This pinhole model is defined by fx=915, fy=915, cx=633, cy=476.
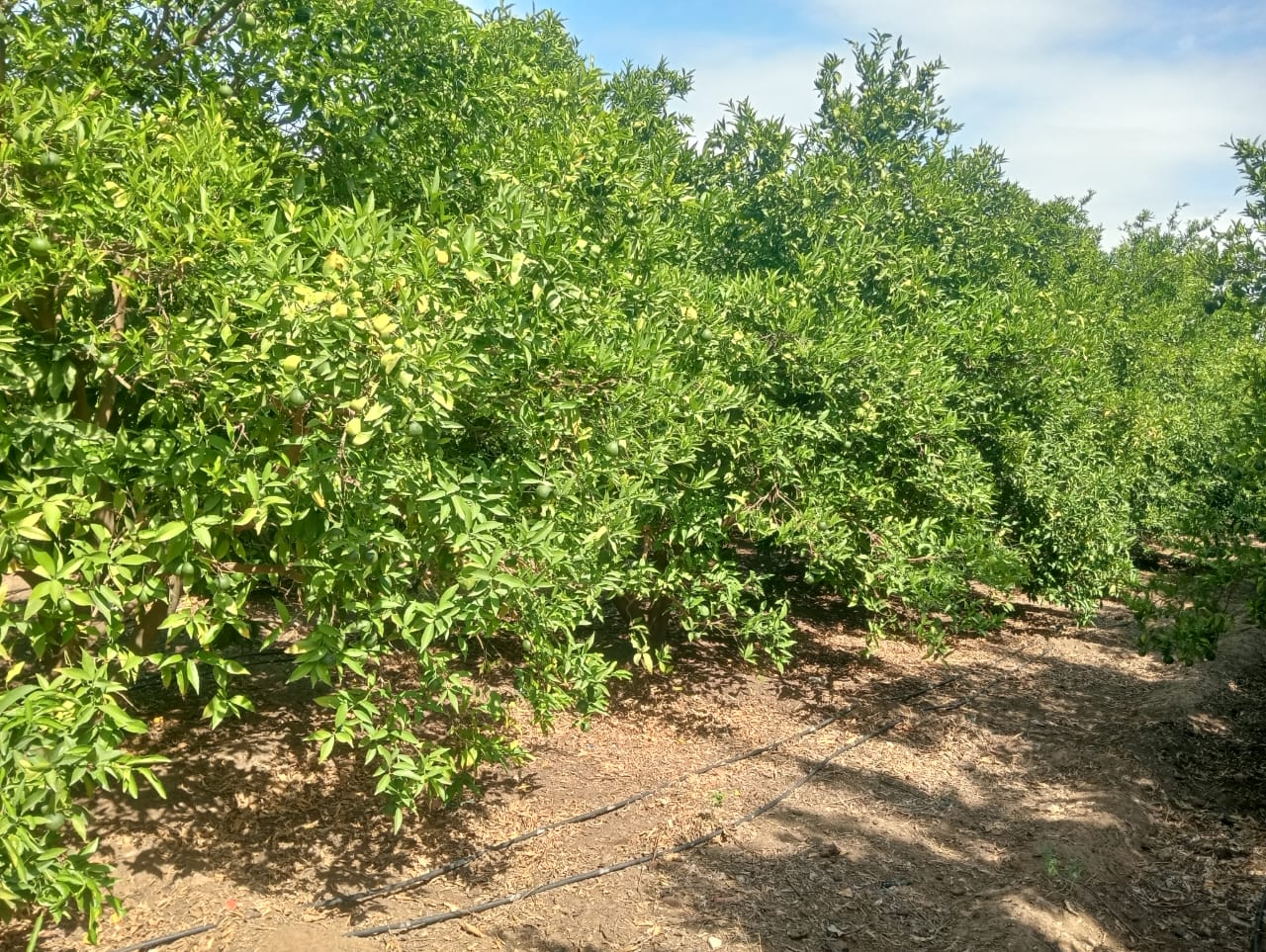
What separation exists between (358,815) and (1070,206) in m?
18.5

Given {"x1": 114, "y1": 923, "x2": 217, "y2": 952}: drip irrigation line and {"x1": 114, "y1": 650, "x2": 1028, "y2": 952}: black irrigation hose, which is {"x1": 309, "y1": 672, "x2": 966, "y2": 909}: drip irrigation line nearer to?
{"x1": 114, "y1": 650, "x2": 1028, "y2": 952}: black irrigation hose

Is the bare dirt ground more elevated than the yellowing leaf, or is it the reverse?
the yellowing leaf

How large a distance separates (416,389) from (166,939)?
9.44ft

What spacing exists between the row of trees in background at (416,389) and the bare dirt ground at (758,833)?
0.52 meters

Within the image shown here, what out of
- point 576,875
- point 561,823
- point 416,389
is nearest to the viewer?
point 416,389

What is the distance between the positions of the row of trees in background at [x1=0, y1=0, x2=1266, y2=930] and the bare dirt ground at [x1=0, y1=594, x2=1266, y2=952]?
1.71ft

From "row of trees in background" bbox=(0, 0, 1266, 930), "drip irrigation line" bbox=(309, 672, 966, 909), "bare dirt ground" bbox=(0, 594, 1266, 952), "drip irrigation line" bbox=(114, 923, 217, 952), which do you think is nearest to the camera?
"row of trees in background" bbox=(0, 0, 1266, 930)

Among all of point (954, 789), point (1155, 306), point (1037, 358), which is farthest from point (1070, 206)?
point (954, 789)

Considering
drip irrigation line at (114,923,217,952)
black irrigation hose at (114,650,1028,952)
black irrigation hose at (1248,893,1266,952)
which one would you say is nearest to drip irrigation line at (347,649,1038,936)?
black irrigation hose at (114,650,1028,952)

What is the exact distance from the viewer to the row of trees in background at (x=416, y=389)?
11.3ft

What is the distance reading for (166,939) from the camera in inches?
165

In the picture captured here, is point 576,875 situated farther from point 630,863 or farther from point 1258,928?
point 1258,928

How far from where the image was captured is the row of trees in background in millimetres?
3432

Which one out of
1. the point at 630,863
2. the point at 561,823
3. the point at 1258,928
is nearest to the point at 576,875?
the point at 630,863
